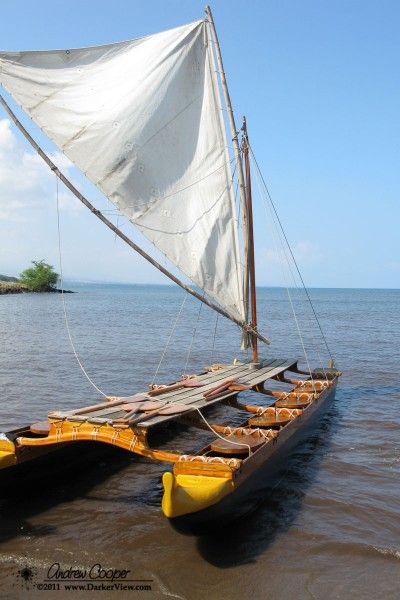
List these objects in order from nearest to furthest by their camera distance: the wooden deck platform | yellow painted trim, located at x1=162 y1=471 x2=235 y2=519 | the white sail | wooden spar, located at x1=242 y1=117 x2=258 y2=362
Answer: yellow painted trim, located at x1=162 y1=471 x2=235 y2=519 < the wooden deck platform < the white sail < wooden spar, located at x1=242 y1=117 x2=258 y2=362

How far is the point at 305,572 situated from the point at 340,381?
14705 millimetres

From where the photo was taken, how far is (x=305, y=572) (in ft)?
22.7

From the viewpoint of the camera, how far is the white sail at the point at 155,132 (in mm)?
10250

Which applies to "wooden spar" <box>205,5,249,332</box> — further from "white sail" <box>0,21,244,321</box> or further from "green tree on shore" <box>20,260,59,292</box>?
"green tree on shore" <box>20,260,59,292</box>

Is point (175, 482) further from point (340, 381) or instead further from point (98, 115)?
point (340, 381)

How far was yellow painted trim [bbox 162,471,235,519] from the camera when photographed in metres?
6.61

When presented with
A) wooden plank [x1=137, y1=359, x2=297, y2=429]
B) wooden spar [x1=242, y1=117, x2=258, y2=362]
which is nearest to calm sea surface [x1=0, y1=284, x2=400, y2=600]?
wooden plank [x1=137, y1=359, x2=297, y2=429]

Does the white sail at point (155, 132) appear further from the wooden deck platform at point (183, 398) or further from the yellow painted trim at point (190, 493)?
the yellow painted trim at point (190, 493)

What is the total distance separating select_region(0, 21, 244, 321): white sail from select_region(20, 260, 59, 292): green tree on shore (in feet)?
337

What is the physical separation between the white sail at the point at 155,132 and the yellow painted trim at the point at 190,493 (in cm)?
582

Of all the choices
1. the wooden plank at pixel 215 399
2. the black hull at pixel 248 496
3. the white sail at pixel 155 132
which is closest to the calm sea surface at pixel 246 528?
the black hull at pixel 248 496

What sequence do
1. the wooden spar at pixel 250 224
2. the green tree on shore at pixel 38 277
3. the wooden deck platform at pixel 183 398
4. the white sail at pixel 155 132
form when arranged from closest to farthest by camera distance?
the wooden deck platform at pixel 183 398 → the white sail at pixel 155 132 → the wooden spar at pixel 250 224 → the green tree on shore at pixel 38 277

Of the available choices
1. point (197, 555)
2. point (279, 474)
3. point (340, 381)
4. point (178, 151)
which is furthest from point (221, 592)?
point (340, 381)

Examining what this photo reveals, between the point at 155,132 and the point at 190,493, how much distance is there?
804cm
